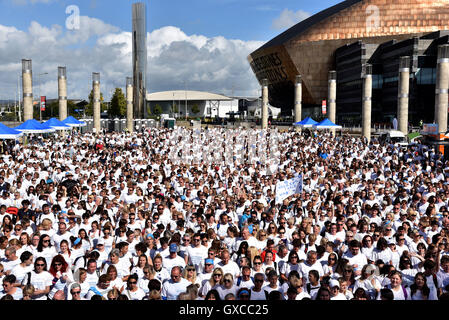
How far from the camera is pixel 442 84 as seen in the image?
3344 centimetres

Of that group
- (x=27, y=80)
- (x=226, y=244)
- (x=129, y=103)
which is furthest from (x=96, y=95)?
(x=226, y=244)

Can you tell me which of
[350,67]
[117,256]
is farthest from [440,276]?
[350,67]

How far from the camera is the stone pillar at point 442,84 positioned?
3288cm

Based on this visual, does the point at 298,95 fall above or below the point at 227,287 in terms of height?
above

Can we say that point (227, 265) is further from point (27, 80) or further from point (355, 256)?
point (27, 80)

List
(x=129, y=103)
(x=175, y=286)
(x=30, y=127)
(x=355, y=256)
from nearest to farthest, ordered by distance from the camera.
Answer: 1. (x=175, y=286)
2. (x=355, y=256)
3. (x=30, y=127)
4. (x=129, y=103)

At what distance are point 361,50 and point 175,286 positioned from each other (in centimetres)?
6690

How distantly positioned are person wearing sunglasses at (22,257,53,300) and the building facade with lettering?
58.9 meters

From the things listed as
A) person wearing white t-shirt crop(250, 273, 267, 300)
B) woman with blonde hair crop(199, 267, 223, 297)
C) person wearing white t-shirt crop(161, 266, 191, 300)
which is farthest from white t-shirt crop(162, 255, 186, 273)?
person wearing white t-shirt crop(250, 273, 267, 300)

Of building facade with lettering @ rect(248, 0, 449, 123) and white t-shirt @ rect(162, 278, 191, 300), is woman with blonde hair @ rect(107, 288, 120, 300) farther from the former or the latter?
building facade with lettering @ rect(248, 0, 449, 123)

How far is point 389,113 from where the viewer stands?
65.8m

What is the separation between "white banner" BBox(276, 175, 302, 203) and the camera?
38.7 feet

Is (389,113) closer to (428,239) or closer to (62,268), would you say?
(428,239)

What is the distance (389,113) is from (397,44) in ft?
31.8
